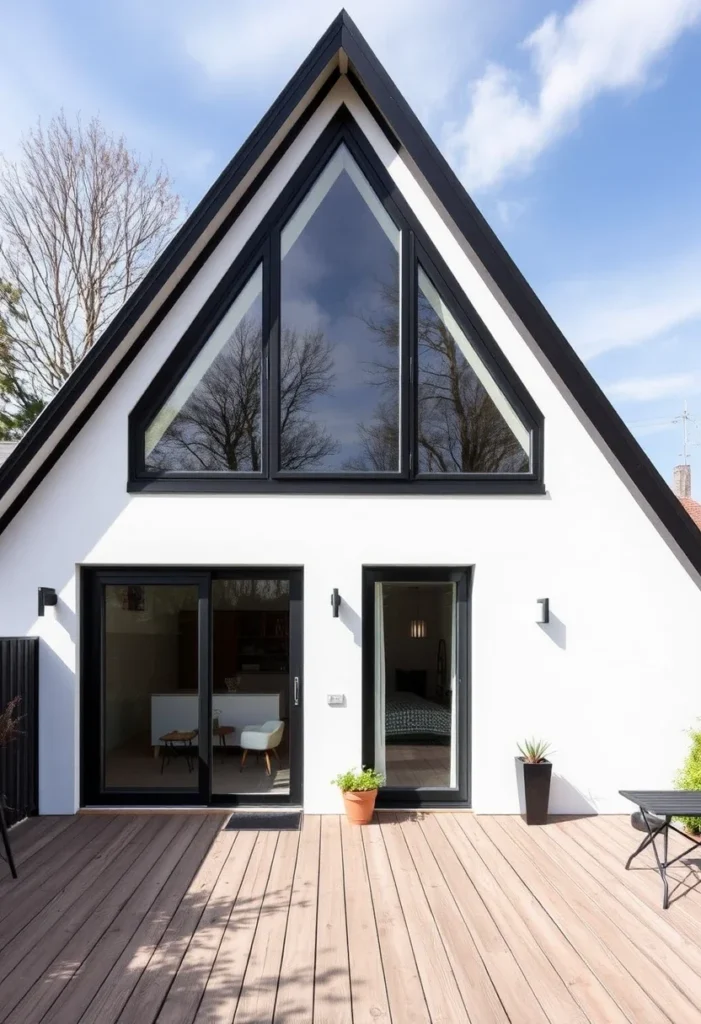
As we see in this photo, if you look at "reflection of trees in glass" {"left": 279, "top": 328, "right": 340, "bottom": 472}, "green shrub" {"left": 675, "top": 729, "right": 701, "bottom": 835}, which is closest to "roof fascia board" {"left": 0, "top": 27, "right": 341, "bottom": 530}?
"reflection of trees in glass" {"left": 279, "top": 328, "right": 340, "bottom": 472}

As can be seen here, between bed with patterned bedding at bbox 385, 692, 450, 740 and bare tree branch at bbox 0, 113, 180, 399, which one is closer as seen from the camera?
bed with patterned bedding at bbox 385, 692, 450, 740

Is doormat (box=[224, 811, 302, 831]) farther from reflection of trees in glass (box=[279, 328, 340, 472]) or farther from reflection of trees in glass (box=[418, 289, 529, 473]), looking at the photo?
reflection of trees in glass (box=[418, 289, 529, 473])

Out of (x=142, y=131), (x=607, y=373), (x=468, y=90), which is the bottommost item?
(x=607, y=373)

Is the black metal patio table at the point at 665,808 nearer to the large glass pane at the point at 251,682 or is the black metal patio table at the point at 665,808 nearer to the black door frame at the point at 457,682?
the black door frame at the point at 457,682

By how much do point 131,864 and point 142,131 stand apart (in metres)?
14.7

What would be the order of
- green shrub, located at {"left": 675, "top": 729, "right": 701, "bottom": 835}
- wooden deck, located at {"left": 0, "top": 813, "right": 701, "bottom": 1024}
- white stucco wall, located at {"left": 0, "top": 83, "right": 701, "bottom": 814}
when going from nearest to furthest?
wooden deck, located at {"left": 0, "top": 813, "right": 701, "bottom": 1024}, green shrub, located at {"left": 675, "top": 729, "right": 701, "bottom": 835}, white stucco wall, located at {"left": 0, "top": 83, "right": 701, "bottom": 814}

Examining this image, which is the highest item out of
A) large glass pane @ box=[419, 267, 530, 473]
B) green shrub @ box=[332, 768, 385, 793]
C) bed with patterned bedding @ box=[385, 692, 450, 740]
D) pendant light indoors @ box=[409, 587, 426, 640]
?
large glass pane @ box=[419, 267, 530, 473]

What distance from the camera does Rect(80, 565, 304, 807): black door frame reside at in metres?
6.24

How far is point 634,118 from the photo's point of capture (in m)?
9.91

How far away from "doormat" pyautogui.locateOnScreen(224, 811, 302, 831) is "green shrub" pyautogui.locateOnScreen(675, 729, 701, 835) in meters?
3.56

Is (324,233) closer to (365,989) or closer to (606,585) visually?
(606,585)

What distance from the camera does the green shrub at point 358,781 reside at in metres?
5.84

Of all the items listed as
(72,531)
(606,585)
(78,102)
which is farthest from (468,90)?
(78,102)

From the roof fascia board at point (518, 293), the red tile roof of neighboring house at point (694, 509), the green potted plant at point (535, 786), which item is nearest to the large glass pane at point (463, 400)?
the roof fascia board at point (518, 293)
